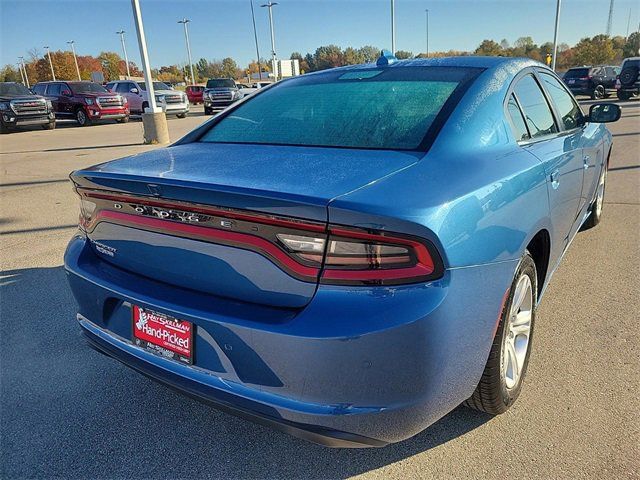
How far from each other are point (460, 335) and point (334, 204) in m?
0.64

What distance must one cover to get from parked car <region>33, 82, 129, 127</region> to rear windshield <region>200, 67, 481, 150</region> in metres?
20.8

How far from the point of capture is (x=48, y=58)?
8106 centimetres

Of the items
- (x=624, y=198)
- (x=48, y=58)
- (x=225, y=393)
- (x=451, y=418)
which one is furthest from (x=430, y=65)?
(x=48, y=58)

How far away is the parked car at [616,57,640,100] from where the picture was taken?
2317cm

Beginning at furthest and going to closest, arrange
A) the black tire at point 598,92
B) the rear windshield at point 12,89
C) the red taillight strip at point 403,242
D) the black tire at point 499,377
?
the black tire at point 598,92 < the rear windshield at point 12,89 < the black tire at point 499,377 < the red taillight strip at point 403,242

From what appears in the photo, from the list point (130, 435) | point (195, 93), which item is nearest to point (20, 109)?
point (195, 93)

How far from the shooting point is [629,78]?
23.3 m

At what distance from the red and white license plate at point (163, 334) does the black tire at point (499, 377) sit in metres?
1.20

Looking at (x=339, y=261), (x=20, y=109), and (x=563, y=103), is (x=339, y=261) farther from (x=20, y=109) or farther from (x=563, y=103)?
(x=20, y=109)

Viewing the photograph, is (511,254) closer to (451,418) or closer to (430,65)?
(451,418)

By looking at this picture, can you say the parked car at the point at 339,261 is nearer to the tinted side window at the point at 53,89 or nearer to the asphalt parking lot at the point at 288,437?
the asphalt parking lot at the point at 288,437

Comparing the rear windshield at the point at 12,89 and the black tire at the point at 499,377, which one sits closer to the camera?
the black tire at the point at 499,377

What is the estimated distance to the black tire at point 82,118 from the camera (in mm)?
21853

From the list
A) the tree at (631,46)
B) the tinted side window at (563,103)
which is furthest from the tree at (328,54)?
the tinted side window at (563,103)
